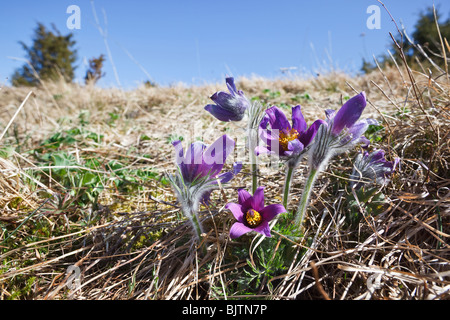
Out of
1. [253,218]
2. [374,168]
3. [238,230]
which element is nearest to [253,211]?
[253,218]

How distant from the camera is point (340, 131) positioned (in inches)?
44.1

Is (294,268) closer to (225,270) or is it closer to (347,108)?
(225,270)

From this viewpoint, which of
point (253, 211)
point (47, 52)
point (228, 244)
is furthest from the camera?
point (47, 52)

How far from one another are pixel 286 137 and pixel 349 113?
24 centimetres

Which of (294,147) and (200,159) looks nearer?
(294,147)

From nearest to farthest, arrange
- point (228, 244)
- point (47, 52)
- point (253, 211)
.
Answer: point (253, 211) < point (228, 244) < point (47, 52)

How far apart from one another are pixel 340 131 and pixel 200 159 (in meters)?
0.54

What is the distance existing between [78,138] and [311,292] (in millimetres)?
2740

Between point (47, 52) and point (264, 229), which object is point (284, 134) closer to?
point (264, 229)

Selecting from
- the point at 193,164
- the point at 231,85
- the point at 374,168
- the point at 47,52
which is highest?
the point at 47,52

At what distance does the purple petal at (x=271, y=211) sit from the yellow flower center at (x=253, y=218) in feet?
0.07

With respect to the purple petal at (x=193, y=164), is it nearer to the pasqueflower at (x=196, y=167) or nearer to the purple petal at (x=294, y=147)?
the pasqueflower at (x=196, y=167)

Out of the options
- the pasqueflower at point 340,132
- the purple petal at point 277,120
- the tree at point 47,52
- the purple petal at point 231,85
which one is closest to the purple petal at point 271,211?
the pasqueflower at point 340,132

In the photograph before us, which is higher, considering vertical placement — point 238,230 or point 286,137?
point 286,137
